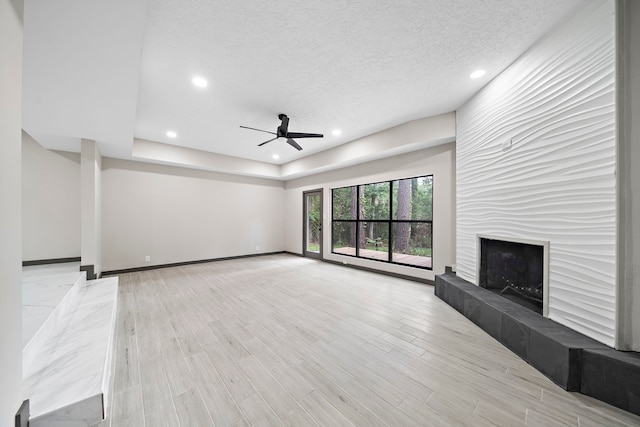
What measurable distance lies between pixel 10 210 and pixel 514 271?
4105 millimetres

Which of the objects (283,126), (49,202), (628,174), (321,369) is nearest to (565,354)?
(628,174)

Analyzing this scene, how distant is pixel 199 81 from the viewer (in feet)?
9.15

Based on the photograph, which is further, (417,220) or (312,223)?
(312,223)

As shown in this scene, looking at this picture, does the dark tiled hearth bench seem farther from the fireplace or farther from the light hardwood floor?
the fireplace

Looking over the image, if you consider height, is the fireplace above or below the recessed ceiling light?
below

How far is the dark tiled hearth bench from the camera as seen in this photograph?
1454 mm

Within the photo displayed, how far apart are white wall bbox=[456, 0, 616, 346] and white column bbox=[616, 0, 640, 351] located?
0.04m

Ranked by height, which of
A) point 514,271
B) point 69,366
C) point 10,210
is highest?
point 10,210

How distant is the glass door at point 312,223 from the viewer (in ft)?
21.6

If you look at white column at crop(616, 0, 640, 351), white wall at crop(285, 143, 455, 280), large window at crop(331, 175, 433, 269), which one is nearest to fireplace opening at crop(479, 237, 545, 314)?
white column at crop(616, 0, 640, 351)

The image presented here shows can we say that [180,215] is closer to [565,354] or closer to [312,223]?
[312,223]

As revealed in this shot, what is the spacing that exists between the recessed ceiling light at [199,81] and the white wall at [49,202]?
3.77 metres

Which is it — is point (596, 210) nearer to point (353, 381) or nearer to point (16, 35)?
point (353, 381)

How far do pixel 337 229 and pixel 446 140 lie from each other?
11.0ft
